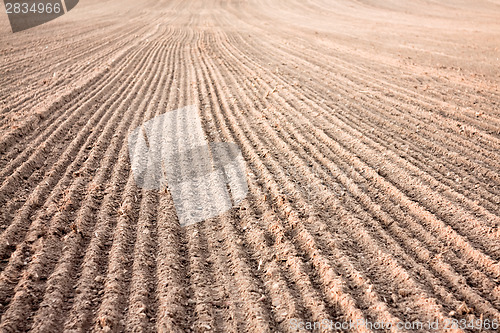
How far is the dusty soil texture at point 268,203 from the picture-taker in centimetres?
293

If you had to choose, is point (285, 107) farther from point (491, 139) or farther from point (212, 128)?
point (491, 139)

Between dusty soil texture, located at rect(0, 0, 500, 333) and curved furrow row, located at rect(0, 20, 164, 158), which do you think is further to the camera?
curved furrow row, located at rect(0, 20, 164, 158)

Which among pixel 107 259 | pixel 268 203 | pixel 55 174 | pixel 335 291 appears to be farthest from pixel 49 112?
pixel 335 291

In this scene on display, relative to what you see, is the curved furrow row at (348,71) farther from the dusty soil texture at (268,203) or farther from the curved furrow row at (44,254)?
the curved furrow row at (44,254)

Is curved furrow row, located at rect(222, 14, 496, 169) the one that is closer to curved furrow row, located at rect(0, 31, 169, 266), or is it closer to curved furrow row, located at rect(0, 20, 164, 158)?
curved furrow row, located at rect(0, 20, 164, 158)

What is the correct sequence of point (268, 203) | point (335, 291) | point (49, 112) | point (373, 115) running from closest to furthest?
point (335, 291) < point (268, 203) < point (373, 115) < point (49, 112)

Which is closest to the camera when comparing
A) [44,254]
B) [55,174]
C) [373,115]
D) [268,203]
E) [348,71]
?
[44,254]

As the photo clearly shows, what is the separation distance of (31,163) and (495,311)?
6114mm

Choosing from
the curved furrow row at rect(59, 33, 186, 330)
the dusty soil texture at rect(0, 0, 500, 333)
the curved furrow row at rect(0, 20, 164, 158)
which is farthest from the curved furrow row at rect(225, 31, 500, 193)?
the curved furrow row at rect(0, 20, 164, 158)

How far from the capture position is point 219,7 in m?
26.5

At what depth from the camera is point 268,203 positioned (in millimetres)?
4320

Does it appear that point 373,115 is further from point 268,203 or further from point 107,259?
point 107,259

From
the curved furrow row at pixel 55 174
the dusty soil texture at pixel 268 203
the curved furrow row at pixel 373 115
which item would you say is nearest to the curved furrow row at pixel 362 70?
the dusty soil texture at pixel 268 203

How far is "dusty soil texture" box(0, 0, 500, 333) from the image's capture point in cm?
293
